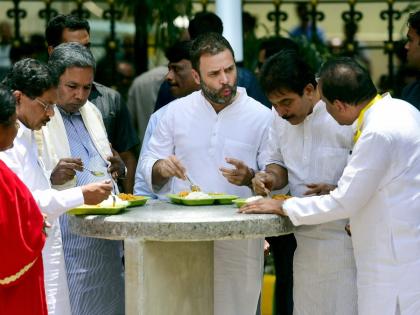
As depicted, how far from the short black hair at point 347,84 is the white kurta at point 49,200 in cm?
118

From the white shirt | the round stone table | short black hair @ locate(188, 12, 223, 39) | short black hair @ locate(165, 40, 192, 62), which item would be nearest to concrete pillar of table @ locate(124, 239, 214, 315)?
the round stone table

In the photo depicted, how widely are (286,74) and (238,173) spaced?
0.54 metres

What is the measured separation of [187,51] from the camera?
7.52 m

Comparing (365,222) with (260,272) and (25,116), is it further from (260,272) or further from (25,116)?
(25,116)

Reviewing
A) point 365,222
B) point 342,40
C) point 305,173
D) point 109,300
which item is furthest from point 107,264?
point 342,40

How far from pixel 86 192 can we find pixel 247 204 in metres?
0.72

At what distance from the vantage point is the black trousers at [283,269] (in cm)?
716

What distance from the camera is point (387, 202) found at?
5.30 m

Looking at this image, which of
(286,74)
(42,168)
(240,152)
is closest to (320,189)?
(286,74)

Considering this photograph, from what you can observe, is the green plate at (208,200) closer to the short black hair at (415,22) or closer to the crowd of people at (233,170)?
the crowd of people at (233,170)

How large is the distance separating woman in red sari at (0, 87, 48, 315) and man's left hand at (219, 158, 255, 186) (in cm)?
111

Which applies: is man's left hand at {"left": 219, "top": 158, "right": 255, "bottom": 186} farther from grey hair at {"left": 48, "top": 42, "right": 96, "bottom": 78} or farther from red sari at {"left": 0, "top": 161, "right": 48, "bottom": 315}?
red sari at {"left": 0, "top": 161, "right": 48, "bottom": 315}

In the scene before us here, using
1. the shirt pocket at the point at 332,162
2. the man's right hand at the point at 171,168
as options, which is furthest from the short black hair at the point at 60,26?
the shirt pocket at the point at 332,162

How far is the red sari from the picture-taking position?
4.96m
